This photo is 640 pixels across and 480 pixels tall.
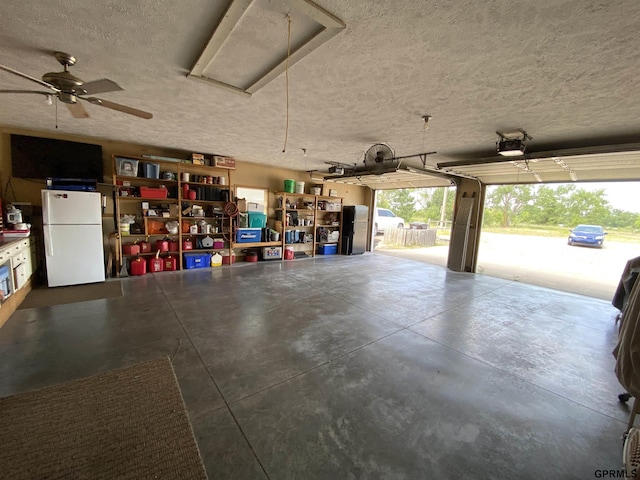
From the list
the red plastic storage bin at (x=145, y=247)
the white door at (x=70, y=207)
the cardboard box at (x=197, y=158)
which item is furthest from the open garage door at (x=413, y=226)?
the white door at (x=70, y=207)

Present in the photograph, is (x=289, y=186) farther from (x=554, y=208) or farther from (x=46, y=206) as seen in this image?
(x=554, y=208)

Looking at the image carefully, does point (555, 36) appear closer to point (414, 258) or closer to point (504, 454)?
point (504, 454)

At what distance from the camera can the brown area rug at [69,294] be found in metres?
3.51

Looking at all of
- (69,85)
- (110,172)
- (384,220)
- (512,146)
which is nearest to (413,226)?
(384,220)

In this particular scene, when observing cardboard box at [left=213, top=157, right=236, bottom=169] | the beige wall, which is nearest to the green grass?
the beige wall

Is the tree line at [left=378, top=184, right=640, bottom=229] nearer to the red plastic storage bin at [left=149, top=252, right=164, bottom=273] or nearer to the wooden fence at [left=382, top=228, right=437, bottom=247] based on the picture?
the wooden fence at [left=382, top=228, right=437, bottom=247]

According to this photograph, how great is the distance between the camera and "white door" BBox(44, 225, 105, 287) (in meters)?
4.02

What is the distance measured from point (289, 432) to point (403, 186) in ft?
25.6

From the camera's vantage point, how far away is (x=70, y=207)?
160 inches

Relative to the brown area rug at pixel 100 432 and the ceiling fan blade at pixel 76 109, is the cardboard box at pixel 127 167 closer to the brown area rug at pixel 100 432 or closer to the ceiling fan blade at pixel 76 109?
the ceiling fan blade at pixel 76 109

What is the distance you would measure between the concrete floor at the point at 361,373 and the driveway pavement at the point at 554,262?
178 centimetres

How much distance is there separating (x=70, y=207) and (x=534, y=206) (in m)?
19.2

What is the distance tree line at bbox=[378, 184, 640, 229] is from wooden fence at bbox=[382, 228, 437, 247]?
1.80m

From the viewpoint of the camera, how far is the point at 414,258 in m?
8.19
